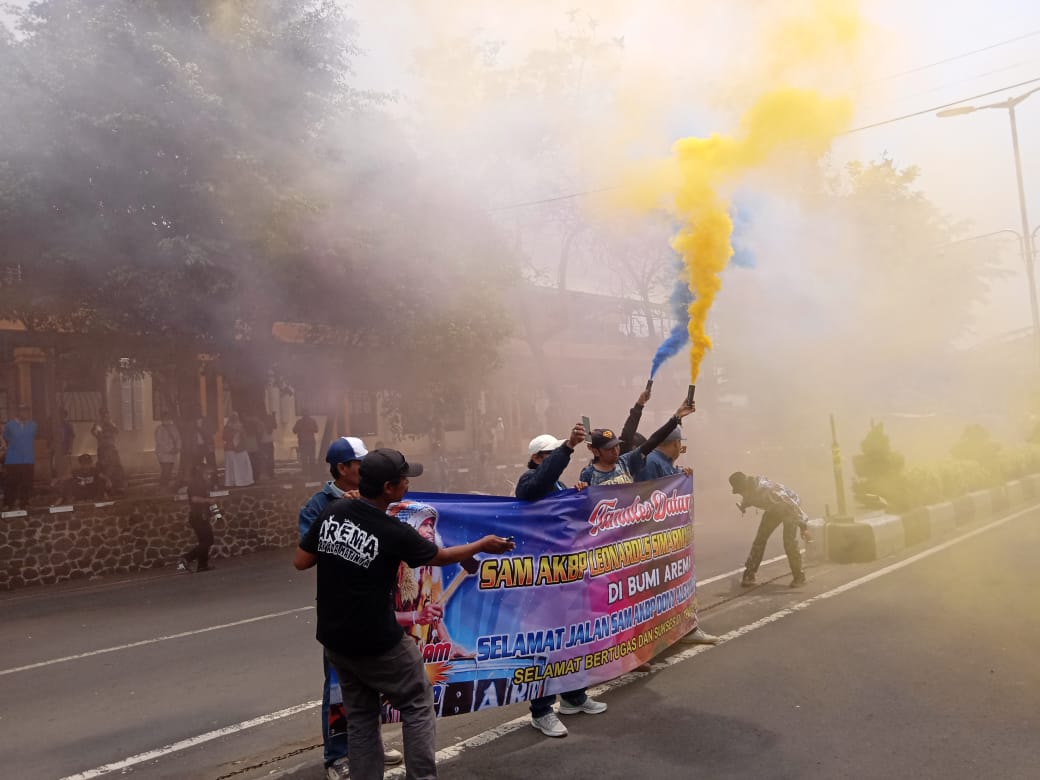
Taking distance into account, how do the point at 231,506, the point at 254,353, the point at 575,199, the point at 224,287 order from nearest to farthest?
the point at 224,287, the point at 231,506, the point at 254,353, the point at 575,199

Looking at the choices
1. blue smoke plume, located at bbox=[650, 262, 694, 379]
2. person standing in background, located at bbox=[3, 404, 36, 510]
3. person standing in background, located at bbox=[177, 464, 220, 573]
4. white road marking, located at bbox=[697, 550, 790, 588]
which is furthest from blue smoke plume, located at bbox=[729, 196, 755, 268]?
person standing in background, located at bbox=[3, 404, 36, 510]

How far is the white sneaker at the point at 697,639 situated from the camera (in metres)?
5.83

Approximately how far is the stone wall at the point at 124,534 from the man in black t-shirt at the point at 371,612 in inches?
344

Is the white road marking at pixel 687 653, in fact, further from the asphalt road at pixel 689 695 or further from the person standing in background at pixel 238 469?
the person standing in background at pixel 238 469

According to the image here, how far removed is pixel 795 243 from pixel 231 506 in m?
14.4

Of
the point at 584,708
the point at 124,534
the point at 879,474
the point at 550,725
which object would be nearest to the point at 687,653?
the point at 584,708

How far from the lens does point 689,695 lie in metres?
4.77

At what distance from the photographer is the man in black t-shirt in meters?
3.12

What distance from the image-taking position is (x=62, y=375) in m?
18.3

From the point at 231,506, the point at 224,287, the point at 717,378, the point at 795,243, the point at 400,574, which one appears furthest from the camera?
the point at 717,378

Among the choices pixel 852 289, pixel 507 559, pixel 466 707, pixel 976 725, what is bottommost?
pixel 976 725

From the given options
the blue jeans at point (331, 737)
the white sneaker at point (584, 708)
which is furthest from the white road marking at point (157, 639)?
the white sneaker at point (584, 708)

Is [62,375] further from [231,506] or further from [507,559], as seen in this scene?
[507,559]

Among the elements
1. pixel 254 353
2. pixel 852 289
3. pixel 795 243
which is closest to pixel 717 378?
pixel 852 289
